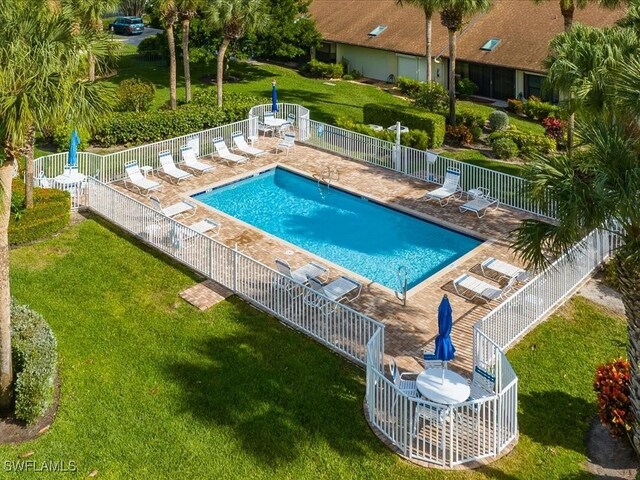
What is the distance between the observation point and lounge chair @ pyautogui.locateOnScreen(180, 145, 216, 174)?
86.2 feet

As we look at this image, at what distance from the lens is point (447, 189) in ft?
78.4

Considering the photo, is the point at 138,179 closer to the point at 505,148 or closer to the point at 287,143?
the point at 287,143

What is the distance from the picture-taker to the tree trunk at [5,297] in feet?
39.1

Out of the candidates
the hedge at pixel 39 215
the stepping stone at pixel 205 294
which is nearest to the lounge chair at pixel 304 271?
the stepping stone at pixel 205 294

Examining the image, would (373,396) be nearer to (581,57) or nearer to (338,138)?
(581,57)

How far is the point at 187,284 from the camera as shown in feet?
59.3

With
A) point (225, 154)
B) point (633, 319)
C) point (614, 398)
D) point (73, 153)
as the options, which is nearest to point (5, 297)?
point (633, 319)

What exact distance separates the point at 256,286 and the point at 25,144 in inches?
273

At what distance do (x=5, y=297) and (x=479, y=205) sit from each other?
1511 centimetres

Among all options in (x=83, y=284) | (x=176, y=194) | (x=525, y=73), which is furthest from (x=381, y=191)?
(x=525, y=73)

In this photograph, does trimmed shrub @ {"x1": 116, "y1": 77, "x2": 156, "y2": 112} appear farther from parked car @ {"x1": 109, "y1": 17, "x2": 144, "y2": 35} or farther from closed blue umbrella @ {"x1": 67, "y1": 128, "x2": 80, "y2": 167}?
parked car @ {"x1": 109, "y1": 17, "x2": 144, "y2": 35}

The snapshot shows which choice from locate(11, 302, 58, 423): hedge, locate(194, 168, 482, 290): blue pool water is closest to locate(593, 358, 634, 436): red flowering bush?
locate(194, 168, 482, 290): blue pool water

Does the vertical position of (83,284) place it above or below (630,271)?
below

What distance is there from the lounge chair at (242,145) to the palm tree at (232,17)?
5317 millimetres
